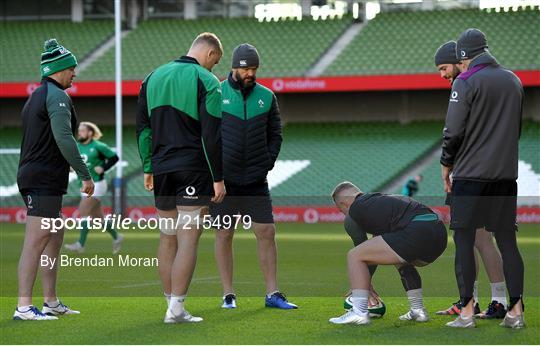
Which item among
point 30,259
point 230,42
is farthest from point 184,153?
point 230,42

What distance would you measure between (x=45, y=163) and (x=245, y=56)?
1.92 meters

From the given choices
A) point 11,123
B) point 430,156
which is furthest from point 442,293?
point 11,123

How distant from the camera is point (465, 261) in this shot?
24.6 ft

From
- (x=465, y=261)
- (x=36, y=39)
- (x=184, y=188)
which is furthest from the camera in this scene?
(x=36, y=39)

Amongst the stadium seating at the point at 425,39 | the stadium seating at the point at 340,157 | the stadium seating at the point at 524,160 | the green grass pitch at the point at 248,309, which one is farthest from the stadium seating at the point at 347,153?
the green grass pitch at the point at 248,309

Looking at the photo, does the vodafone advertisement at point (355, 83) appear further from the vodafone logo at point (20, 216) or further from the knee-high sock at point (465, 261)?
the knee-high sock at point (465, 261)

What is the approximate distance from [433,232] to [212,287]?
405 centimetres

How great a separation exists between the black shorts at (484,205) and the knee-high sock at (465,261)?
0.07m

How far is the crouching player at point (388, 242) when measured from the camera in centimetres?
770

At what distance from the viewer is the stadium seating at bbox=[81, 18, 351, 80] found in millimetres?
35156

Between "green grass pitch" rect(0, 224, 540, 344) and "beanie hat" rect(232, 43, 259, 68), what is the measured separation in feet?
6.70

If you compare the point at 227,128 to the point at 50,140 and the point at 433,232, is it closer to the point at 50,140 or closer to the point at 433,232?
the point at 50,140

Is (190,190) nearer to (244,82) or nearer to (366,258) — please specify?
(366,258)

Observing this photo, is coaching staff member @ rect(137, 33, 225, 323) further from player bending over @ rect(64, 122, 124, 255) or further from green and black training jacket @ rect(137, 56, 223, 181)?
player bending over @ rect(64, 122, 124, 255)
